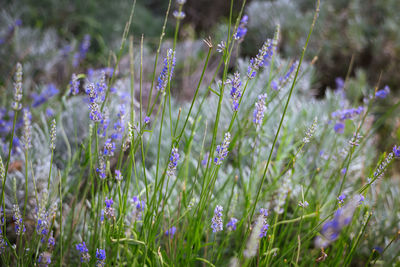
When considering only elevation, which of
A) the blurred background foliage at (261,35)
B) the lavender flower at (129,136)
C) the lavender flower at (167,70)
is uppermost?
the blurred background foliage at (261,35)

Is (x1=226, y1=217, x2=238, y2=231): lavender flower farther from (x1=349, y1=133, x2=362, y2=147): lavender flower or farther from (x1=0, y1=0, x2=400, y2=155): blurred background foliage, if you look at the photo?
(x1=0, y1=0, x2=400, y2=155): blurred background foliage

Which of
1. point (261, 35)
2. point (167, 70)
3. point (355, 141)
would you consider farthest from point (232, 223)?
point (261, 35)

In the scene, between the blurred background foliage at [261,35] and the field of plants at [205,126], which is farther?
the blurred background foliage at [261,35]

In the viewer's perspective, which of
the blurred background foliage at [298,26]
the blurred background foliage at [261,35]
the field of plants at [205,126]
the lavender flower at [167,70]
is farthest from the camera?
the blurred background foliage at [298,26]

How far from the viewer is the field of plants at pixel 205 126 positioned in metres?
1.14

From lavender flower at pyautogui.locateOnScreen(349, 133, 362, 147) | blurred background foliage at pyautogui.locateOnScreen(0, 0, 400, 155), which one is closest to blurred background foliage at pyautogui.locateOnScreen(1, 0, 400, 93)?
blurred background foliage at pyautogui.locateOnScreen(0, 0, 400, 155)

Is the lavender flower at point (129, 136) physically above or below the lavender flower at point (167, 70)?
below

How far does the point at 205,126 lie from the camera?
172 centimetres

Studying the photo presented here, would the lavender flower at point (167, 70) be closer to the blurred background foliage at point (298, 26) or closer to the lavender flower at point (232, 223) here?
the lavender flower at point (232, 223)

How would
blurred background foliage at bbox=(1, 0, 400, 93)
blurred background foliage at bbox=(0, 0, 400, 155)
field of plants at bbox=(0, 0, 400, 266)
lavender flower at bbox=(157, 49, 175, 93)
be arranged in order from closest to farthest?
lavender flower at bbox=(157, 49, 175, 93)
field of plants at bbox=(0, 0, 400, 266)
blurred background foliage at bbox=(0, 0, 400, 155)
blurred background foliage at bbox=(1, 0, 400, 93)

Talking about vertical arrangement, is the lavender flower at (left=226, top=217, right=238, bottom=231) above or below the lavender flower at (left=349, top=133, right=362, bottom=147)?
below

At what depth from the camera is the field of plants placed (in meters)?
1.14

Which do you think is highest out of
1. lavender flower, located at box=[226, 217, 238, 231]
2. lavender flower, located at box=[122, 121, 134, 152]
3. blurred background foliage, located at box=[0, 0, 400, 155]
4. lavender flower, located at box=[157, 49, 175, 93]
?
blurred background foliage, located at box=[0, 0, 400, 155]

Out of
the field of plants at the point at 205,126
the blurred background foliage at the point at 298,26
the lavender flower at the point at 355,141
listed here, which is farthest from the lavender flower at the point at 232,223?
the blurred background foliage at the point at 298,26
